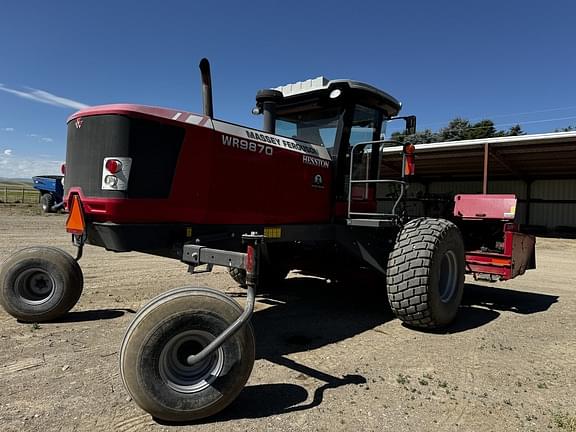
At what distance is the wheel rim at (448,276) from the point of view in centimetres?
527

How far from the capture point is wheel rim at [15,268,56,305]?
15.2 ft

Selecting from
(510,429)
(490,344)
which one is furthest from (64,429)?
(490,344)

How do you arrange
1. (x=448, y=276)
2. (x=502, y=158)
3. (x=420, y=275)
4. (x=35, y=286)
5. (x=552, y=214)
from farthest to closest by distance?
(x=552, y=214)
(x=502, y=158)
(x=448, y=276)
(x=35, y=286)
(x=420, y=275)

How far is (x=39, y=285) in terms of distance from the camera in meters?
4.78

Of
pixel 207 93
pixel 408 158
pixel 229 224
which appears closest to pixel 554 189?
pixel 408 158

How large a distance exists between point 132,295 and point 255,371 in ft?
9.89

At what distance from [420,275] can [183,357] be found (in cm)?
267

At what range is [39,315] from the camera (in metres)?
4.59

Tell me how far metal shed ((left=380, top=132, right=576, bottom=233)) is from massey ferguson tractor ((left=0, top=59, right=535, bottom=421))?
39.2ft

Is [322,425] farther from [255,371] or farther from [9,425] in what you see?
[9,425]

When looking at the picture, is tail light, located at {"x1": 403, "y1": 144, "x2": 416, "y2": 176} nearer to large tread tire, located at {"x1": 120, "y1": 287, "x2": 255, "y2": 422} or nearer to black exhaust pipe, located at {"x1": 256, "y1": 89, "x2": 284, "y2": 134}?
black exhaust pipe, located at {"x1": 256, "y1": 89, "x2": 284, "y2": 134}

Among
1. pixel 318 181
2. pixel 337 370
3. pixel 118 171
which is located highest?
pixel 318 181

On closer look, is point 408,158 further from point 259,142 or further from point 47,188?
point 47,188

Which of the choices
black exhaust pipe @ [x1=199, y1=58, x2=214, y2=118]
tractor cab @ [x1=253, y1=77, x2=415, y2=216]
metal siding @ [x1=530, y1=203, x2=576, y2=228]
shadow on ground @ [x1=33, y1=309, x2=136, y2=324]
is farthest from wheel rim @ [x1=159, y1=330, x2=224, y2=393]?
metal siding @ [x1=530, y1=203, x2=576, y2=228]
